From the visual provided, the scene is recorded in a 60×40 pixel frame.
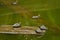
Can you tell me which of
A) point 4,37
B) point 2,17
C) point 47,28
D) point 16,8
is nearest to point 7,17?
point 2,17

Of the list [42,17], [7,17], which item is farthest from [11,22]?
[42,17]

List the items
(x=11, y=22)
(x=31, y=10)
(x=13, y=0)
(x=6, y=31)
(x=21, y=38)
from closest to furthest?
(x=21, y=38) < (x=6, y=31) < (x=11, y=22) < (x=31, y=10) < (x=13, y=0)

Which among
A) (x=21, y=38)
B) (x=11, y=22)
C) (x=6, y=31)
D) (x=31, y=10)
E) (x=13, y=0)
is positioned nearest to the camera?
(x=21, y=38)

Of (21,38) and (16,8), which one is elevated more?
(16,8)

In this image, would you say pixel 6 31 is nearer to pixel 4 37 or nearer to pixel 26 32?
pixel 4 37

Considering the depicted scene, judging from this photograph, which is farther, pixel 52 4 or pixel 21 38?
pixel 52 4

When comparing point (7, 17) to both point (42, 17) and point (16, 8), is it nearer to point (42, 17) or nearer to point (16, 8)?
point (16, 8)
